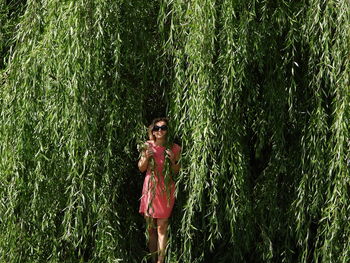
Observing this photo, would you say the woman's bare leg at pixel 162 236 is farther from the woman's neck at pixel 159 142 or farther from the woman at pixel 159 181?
the woman's neck at pixel 159 142

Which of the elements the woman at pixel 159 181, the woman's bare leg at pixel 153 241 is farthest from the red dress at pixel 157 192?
the woman's bare leg at pixel 153 241

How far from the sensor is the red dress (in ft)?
14.2

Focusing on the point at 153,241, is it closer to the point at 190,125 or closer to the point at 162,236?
the point at 162,236

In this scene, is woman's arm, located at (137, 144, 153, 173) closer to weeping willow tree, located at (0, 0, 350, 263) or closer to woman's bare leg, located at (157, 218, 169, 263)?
weeping willow tree, located at (0, 0, 350, 263)

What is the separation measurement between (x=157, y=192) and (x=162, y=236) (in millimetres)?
268

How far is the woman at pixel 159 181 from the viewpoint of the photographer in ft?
14.2

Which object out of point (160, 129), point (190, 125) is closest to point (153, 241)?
point (160, 129)

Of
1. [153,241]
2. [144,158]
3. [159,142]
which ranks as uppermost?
[159,142]

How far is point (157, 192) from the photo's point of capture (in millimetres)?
4387

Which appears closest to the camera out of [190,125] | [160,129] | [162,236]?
[190,125]

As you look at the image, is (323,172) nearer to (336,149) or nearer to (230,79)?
(336,149)

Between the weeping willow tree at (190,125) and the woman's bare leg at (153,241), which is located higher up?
the weeping willow tree at (190,125)

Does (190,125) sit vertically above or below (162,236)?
above

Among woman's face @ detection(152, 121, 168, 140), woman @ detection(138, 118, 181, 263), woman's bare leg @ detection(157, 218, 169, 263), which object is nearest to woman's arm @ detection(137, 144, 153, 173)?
woman @ detection(138, 118, 181, 263)
